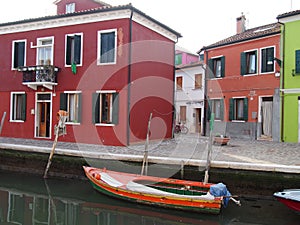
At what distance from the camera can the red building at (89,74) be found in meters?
12.5

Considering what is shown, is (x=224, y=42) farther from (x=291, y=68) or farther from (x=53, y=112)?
(x=53, y=112)

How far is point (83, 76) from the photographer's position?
13.3 meters

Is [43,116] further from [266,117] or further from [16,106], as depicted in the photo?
[266,117]

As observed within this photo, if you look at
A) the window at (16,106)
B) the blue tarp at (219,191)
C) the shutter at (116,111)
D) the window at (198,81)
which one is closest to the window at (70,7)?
the window at (16,106)

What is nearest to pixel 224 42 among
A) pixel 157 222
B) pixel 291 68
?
pixel 291 68

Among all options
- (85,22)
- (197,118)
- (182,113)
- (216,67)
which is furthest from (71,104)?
(182,113)

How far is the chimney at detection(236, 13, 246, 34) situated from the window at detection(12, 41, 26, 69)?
1311 centimetres

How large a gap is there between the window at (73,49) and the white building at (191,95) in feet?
34.4

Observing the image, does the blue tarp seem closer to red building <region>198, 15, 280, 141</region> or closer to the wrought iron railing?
red building <region>198, 15, 280, 141</region>

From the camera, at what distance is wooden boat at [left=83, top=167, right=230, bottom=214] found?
694cm

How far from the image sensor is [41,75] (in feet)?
45.1

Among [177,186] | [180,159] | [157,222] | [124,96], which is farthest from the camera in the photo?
[124,96]

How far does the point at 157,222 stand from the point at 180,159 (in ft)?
7.47

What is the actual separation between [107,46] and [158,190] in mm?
7375
